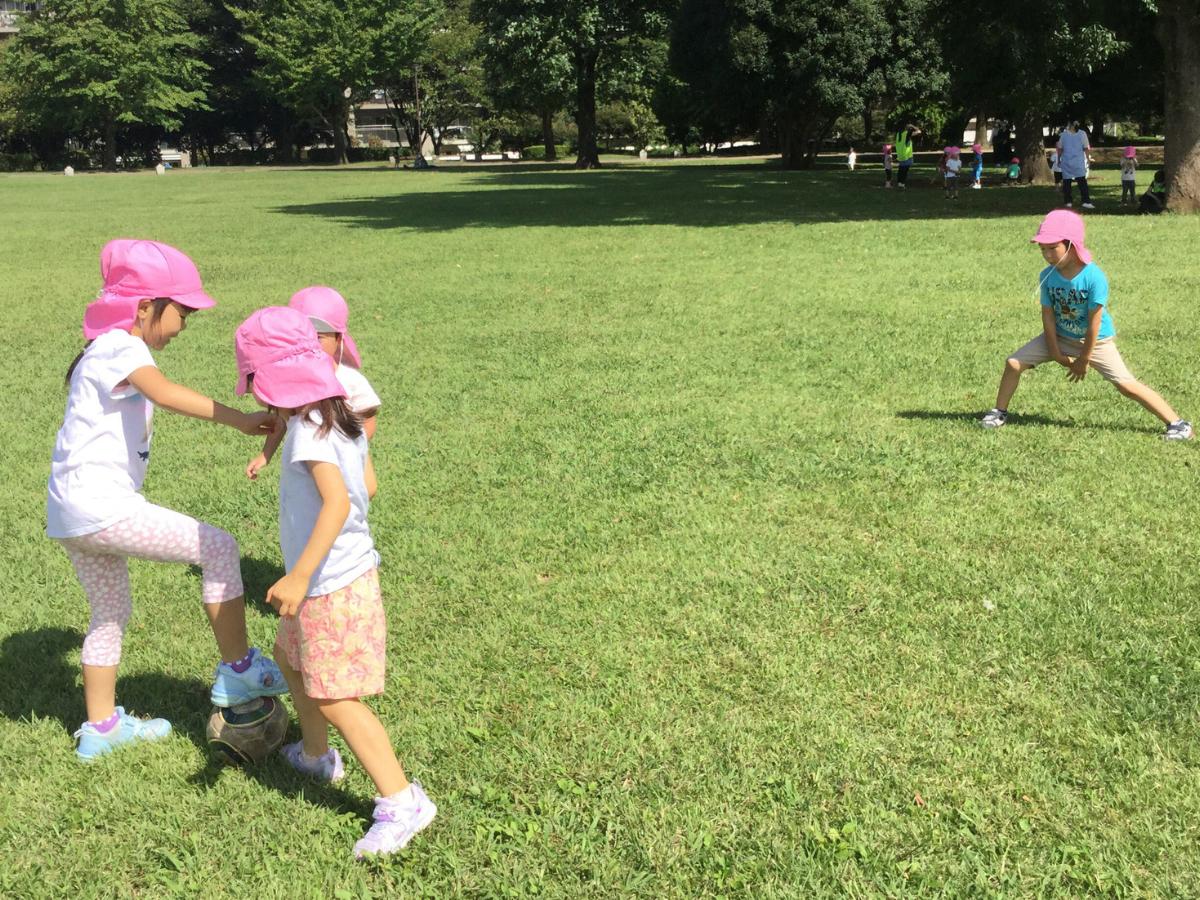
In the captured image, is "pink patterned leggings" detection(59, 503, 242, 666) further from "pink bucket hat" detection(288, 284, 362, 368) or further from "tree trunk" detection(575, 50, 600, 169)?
"tree trunk" detection(575, 50, 600, 169)

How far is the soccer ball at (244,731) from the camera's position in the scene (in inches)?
136

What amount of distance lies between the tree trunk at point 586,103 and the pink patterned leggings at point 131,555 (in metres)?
45.6

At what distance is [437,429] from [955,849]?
16.3 feet

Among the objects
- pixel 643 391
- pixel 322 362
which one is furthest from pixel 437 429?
pixel 322 362

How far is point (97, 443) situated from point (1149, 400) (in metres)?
5.72

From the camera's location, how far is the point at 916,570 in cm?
471

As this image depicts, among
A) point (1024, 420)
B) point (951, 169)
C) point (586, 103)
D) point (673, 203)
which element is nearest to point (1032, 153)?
point (951, 169)

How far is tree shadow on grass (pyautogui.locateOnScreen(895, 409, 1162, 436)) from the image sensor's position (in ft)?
21.6

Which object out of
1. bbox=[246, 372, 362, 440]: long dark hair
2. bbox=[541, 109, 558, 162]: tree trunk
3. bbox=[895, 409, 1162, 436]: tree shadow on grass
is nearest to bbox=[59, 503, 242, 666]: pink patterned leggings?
bbox=[246, 372, 362, 440]: long dark hair

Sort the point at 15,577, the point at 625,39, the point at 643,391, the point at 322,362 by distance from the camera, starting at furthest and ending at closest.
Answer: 1. the point at 625,39
2. the point at 643,391
3. the point at 15,577
4. the point at 322,362

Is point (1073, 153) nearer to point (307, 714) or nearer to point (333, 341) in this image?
point (333, 341)

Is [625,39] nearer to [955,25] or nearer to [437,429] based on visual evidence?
[955,25]

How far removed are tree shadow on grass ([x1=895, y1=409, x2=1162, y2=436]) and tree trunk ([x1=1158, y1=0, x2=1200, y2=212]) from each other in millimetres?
14345

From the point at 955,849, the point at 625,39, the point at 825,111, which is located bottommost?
the point at 955,849
